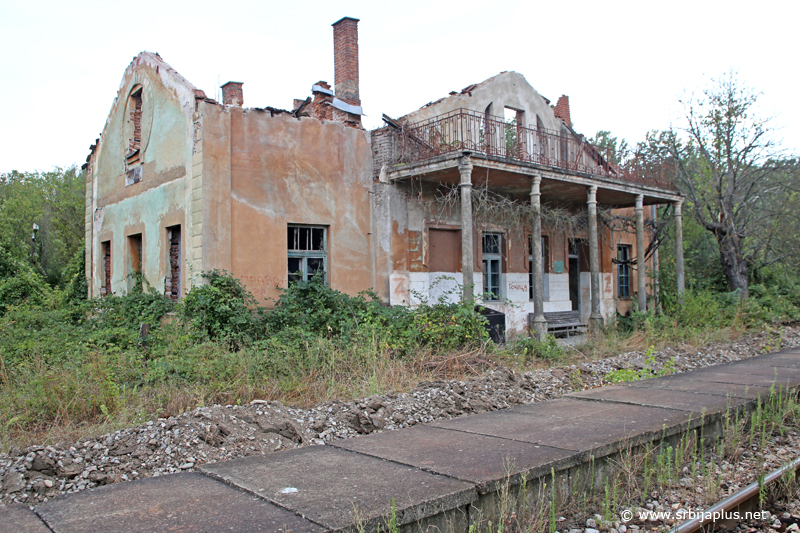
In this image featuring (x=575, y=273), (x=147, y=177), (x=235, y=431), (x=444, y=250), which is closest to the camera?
(x=235, y=431)

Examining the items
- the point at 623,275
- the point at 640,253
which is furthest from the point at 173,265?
the point at 623,275

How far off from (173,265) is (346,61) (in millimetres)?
5866

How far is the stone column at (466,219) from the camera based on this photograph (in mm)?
11359

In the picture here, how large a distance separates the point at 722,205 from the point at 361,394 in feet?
51.1

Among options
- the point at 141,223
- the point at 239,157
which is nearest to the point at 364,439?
the point at 239,157

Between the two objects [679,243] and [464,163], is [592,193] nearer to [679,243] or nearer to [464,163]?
[679,243]

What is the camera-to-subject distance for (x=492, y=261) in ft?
49.0

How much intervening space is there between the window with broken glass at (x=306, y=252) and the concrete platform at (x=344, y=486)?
7.78 meters

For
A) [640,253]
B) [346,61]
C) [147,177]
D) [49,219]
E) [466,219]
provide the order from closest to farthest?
[466,219] < [147,177] < [346,61] < [640,253] < [49,219]

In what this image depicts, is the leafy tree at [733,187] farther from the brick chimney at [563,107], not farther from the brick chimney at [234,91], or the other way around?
the brick chimney at [234,91]

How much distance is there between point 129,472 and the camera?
4.24m

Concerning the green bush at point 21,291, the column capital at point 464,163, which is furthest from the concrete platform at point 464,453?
the green bush at point 21,291

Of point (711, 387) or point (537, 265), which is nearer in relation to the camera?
point (711, 387)

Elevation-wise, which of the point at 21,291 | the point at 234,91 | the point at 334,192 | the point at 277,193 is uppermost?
the point at 234,91
